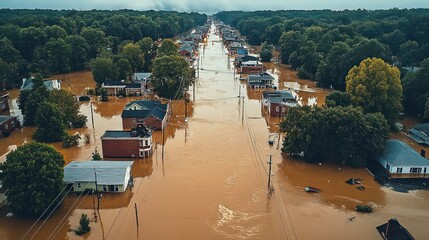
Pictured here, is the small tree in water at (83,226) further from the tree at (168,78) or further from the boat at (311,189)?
the tree at (168,78)

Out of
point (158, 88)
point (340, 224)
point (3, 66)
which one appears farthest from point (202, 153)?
point (3, 66)

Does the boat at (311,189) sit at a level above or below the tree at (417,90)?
below

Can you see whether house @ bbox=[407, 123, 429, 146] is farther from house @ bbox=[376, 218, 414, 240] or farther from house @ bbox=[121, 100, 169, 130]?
house @ bbox=[121, 100, 169, 130]

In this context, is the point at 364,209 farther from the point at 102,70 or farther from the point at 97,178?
the point at 102,70

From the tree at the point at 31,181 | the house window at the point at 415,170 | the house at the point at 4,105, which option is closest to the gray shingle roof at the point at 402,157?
the house window at the point at 415,170

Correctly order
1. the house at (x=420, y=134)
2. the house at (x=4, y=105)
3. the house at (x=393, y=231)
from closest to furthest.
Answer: the house at (x=393, y=231)
the house at (x=420, y=134)
the house at (x=4, y=105)

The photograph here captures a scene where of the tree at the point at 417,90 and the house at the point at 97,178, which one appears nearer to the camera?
the house at the point at 97,178

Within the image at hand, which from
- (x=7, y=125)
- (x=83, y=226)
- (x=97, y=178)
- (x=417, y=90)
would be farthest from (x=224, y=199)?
(x=417, y=90)
